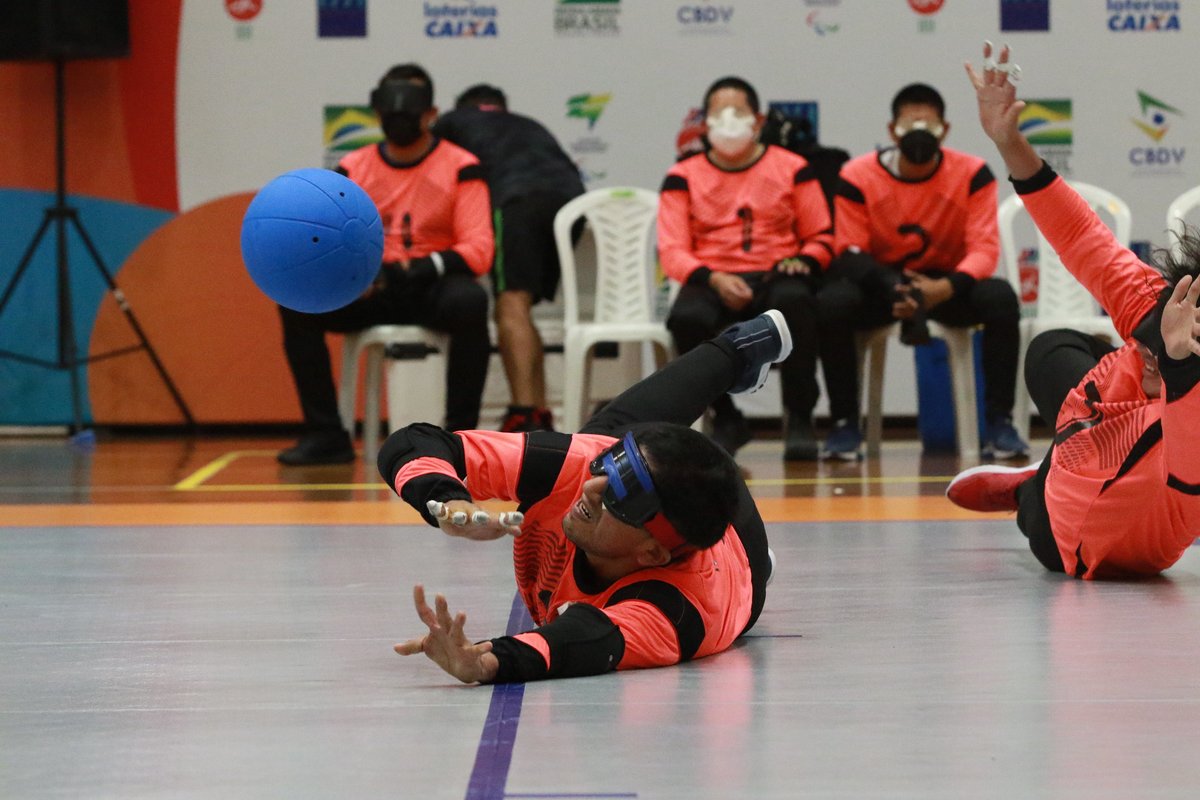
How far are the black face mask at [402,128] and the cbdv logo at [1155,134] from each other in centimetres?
416

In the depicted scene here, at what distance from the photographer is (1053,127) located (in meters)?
9.05

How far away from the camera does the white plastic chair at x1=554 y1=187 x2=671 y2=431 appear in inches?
290

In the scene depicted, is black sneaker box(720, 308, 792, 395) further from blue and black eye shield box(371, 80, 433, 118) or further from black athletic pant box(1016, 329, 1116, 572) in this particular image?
blue and black eye shield box(371, 80, 433, 118)

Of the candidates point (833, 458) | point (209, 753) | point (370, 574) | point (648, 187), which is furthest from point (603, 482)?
point (648, 187)

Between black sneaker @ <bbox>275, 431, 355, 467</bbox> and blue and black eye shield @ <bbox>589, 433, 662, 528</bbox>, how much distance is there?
15.3 feet

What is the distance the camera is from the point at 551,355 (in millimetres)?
8547

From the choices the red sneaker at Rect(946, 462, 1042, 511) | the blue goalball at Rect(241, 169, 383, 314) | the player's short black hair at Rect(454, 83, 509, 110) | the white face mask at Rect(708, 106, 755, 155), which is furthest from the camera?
the player's short black hair at Rect(454, 83, 509, 110)

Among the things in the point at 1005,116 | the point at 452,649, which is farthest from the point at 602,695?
the point at 1005,116

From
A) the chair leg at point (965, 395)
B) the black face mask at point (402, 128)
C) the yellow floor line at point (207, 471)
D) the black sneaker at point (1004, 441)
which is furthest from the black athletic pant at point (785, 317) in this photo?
the yellow floor line at point (207, 471)

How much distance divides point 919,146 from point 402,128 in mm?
2327

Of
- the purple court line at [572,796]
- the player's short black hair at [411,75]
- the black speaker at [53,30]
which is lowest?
the purple court line at [572,796]

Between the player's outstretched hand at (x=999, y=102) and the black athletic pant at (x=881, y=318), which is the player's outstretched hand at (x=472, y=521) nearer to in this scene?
the player's outstretched hand at (x=999, y=102)

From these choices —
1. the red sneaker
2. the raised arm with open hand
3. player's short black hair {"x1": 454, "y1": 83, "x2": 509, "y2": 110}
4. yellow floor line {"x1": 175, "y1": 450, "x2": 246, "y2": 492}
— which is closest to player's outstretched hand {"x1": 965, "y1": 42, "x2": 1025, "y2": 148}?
the raised arm with open hand

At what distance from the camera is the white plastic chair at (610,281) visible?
7367mm
